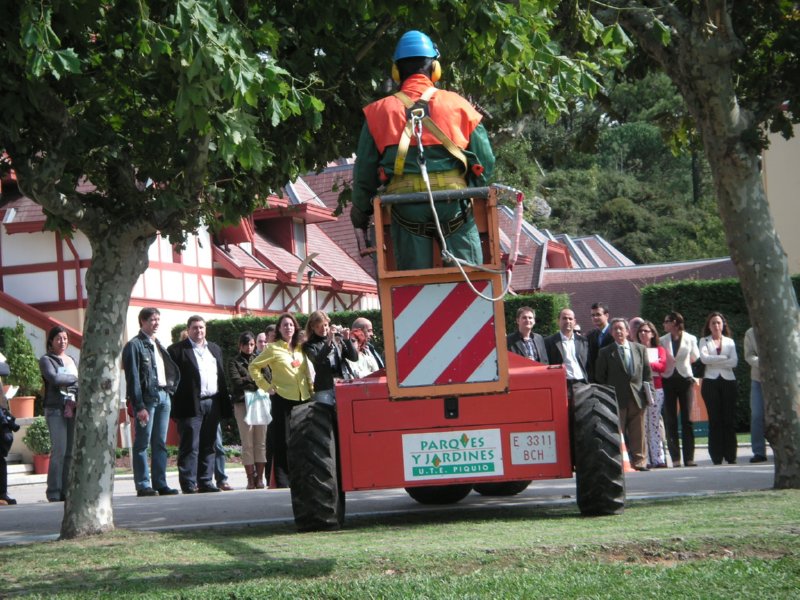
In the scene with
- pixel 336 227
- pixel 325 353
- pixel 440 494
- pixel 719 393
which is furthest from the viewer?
pixel 336 227

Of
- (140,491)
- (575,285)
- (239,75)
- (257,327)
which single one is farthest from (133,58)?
(575,285)

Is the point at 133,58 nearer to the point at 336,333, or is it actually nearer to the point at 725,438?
the point at 336,333

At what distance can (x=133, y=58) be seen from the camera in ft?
31.5

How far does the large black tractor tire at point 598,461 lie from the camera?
9.59 metres

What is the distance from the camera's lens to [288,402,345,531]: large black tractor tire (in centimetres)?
961

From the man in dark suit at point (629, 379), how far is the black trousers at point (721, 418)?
1.46m

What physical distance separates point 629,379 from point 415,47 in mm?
8335

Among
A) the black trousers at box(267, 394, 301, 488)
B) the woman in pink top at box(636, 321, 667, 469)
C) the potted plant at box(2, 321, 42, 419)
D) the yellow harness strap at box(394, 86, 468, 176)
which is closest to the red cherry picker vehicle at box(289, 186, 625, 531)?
the yellow harness strap at box(394, 86, 468, 176)

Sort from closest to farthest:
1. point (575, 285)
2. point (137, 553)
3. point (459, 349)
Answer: point (137, 553), point (459, 349), point (575, 285)

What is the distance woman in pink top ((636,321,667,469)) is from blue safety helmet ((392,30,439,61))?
30.3 ft

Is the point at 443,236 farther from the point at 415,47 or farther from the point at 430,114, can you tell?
the point at 415,47

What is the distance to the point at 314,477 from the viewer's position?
9617mm

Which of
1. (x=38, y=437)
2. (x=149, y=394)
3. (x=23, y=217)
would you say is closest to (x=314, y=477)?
(x=149, y=394)

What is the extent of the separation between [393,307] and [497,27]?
2113mm
